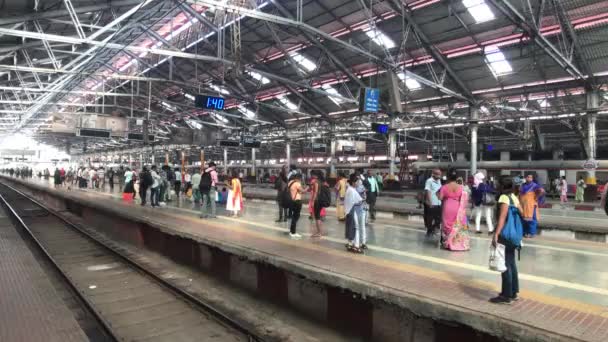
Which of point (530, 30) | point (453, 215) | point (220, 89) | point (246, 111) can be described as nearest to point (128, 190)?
point (453, 215)

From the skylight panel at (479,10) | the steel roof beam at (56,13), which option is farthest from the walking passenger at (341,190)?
the skylight panel at (479,10)

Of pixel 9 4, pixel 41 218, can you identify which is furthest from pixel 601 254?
pixel 41 218

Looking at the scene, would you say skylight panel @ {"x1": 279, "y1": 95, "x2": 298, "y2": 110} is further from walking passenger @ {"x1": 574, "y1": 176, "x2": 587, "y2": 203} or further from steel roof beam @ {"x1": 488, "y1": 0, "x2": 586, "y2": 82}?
walking passenger @ {"x1": 574, "y1": 176, "x2": 587, "y2": 203}

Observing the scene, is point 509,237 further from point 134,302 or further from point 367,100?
point 367,100

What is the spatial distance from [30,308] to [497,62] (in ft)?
74.7

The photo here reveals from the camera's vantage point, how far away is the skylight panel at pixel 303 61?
2548cm

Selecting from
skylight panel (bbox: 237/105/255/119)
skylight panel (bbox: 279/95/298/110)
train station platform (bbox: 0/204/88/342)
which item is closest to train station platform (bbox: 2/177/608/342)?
train station platform (bbox: 0/204/88/342)

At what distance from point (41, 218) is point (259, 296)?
51.9ft

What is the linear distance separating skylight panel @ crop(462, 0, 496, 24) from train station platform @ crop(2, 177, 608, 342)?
1272 centimetres

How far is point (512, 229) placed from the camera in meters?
4.51

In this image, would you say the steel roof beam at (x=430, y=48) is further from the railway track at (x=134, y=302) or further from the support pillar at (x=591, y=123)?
the railway track at (x=134, y=302)

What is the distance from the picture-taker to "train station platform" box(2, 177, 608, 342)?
4262 millimetres

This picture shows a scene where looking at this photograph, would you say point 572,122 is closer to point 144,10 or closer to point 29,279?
point 144,10

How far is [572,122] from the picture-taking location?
26844mm
